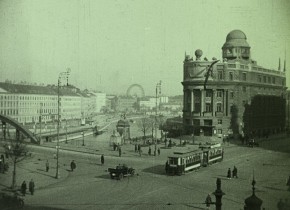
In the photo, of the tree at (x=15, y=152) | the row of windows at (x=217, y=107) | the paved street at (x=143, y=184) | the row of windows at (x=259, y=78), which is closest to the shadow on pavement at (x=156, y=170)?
the paved street at (x=143, y=184)

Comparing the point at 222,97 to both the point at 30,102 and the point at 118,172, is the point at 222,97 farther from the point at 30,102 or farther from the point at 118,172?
the point at 30,102

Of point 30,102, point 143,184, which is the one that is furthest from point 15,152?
point 30,102

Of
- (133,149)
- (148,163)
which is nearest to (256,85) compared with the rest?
(133,149)

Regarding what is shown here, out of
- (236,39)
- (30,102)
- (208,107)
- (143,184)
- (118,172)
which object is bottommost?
(143,184)

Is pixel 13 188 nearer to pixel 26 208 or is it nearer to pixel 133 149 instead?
pixel 26 208

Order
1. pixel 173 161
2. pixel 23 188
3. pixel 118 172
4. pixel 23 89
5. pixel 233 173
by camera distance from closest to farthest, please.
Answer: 1. pixel 23 188
2. pixel 118 172
3. pixel 233 173
4. pixel 173 161
5. pixel 23 89

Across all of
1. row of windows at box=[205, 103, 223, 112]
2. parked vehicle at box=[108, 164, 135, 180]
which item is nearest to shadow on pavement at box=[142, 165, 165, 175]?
parked vehicle at box=[108, 164, 135, 180]

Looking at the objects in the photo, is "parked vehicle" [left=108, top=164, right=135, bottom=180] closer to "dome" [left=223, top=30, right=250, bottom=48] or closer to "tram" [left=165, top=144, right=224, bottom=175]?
"tram" [left=165, top=144, right=224, bottom=175]
